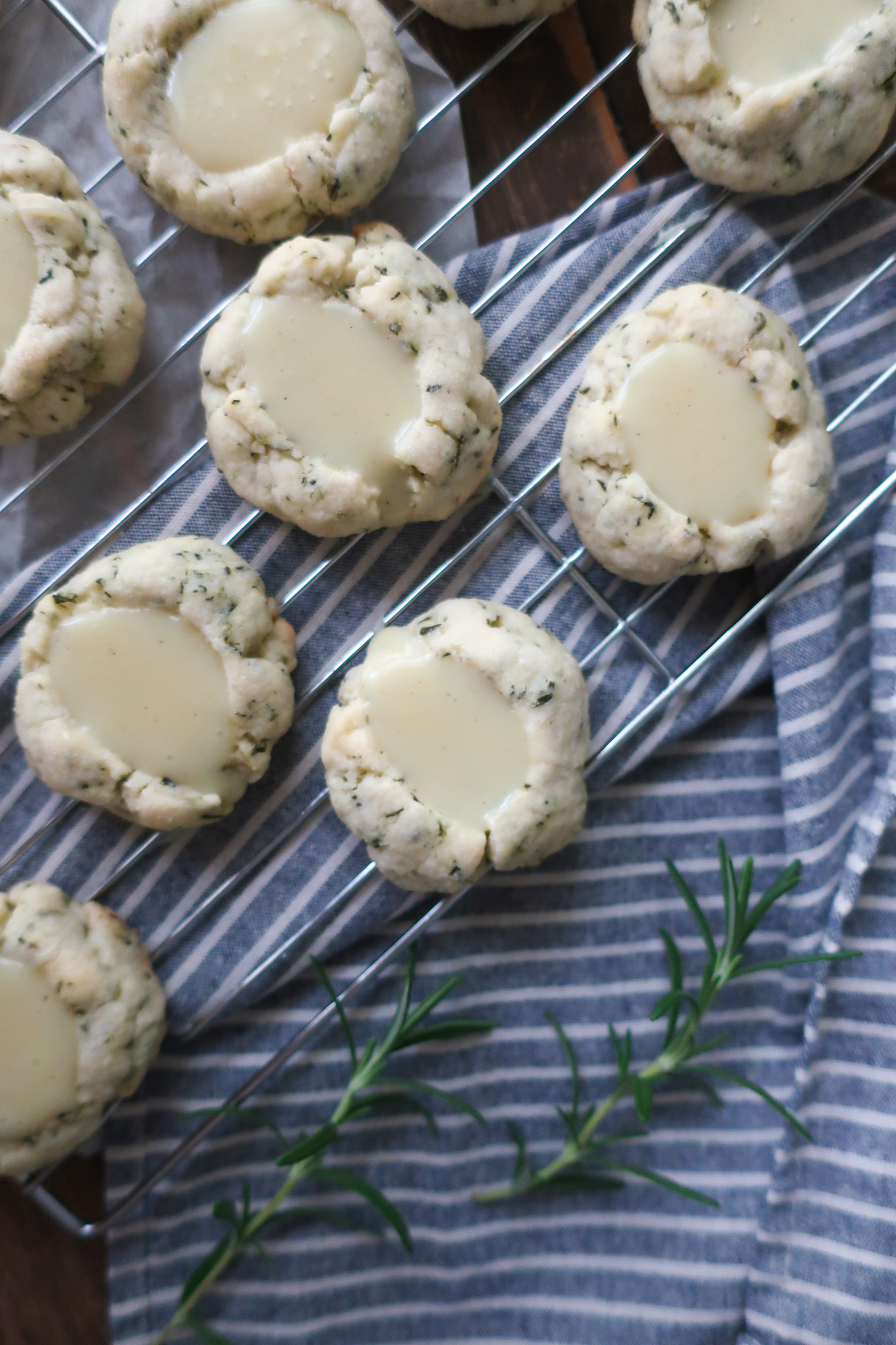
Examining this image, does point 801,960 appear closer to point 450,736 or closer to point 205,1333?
point 450,736

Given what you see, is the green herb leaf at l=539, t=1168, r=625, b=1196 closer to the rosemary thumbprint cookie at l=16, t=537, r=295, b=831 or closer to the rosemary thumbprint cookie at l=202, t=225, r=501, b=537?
the rosemary thumbprint cookie at l=16, t=537, r=295, b=831

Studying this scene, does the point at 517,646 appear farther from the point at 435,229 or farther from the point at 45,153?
the point at 45,153

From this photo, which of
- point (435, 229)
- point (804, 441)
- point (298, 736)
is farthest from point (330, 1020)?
point (435, 229)

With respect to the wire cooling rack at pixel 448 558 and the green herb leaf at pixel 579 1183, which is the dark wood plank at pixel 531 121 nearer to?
the wire cooling rack at pixel 448 558

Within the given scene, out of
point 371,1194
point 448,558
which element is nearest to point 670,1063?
point 371,1194

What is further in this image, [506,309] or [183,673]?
[506,309]

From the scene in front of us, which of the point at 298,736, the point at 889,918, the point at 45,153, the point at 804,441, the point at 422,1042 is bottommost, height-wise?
the point at 889,918
